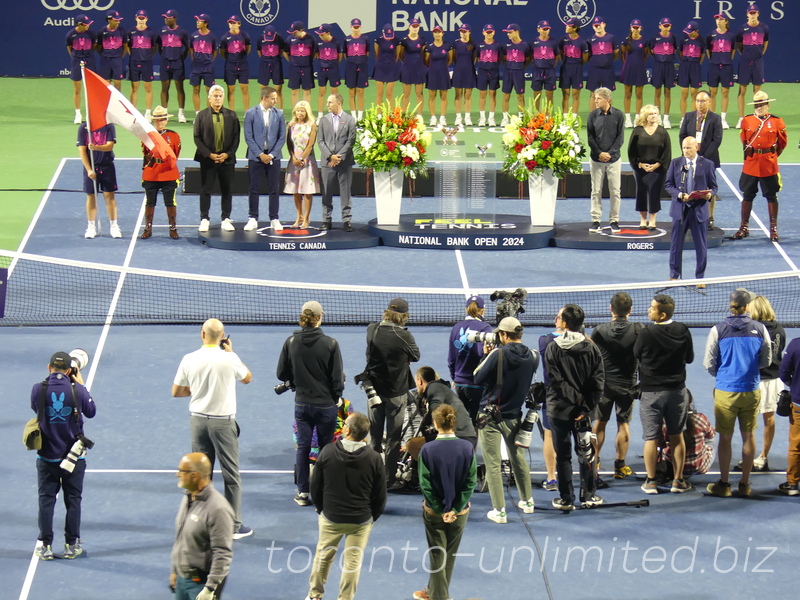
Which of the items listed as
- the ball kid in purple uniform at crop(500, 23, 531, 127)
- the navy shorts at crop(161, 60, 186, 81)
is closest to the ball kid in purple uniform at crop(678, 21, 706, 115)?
the ball kid in purple uniform at crop(500, 23, 531, 127)

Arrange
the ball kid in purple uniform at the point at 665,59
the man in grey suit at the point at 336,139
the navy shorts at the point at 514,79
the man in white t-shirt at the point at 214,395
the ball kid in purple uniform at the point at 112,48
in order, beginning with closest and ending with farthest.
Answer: the man in white t-shirt at the point at 214,395 < the man in grey suit at the point at 336,139 < the navy shorts at the point at 514,79 < the ball kid in purple uniform at the point at 112,48 < the ball kid in purple uniform at the point at 665,59

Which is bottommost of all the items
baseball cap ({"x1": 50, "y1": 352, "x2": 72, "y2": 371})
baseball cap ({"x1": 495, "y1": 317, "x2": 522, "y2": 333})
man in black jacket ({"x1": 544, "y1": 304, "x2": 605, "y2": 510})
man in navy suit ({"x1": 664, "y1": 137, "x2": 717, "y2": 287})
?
man in black jacket ({"x1": 544, "y1": 304, "x2": 605, "y2": 510})

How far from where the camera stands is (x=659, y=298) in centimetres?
1102

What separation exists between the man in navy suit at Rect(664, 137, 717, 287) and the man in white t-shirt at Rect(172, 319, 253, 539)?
8534mm

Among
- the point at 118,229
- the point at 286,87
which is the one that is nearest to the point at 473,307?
the point at 118,229

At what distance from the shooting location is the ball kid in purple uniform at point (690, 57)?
2868cm

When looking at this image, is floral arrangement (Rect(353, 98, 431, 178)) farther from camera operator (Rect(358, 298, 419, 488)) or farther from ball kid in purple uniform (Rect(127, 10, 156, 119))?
ball kid in purple uniform (Rect(127, 10, 156, 119))

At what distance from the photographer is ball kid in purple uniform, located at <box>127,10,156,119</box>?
28.7m

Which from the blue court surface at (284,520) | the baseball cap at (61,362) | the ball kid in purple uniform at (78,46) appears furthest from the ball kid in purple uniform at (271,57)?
the baseball cap at (61,362)

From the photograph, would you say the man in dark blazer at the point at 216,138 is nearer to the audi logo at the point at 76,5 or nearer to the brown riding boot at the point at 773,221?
the brown riding boot at the point at 773,221

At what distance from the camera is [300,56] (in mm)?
28438

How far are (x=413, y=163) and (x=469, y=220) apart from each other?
1440mm

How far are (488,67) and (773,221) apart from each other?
383 inches

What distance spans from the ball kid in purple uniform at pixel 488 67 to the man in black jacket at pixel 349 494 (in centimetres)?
1997
